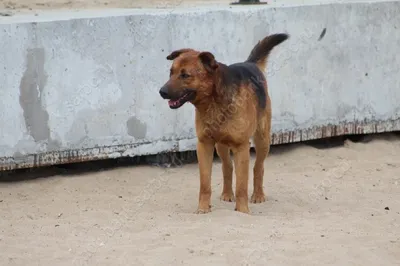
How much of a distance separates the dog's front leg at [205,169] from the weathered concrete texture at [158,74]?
1545 mm

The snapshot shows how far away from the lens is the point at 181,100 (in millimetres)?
6863

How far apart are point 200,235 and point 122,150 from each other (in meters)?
2.31

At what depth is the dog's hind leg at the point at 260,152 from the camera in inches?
307

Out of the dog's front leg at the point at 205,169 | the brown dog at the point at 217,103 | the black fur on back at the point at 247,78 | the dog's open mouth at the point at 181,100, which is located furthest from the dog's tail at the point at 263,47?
the dog's open mouth at the point at 181,100

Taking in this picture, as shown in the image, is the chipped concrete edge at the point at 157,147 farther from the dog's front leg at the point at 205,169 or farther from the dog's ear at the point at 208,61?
the dog's ear at the point at 208,61

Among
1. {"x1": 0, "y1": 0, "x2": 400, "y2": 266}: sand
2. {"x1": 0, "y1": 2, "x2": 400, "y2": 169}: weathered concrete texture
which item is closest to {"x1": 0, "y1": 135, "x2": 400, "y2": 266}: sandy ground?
{"x1": 0, "y1": 0, "x2": 400, "y2": 266}: sand

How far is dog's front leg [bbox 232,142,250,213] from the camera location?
721 centimetres

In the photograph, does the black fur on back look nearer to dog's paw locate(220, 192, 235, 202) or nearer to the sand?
dog's paw locate(220, 192, 235, 202)

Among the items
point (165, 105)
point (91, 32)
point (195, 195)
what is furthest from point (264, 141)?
point (91, 32)

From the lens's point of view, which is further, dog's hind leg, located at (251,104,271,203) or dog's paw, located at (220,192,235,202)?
dog's paw, located at (220,192,235,202)

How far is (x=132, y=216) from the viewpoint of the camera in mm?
7254

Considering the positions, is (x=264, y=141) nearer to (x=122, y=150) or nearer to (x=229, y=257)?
(x=122, y=150)

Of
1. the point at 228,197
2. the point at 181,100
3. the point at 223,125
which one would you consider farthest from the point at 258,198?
the point at 181,100

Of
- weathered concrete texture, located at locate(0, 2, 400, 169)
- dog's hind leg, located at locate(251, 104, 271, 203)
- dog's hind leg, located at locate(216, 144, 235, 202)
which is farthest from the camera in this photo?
weathered concrete texture, located at locate(0, 2, 400, 169)
